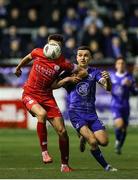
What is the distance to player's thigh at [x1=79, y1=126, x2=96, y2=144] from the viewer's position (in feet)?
47.7

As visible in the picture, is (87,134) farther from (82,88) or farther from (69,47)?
(69,47)

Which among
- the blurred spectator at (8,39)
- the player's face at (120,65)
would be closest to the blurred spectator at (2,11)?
the blurred spectator at (8,39)

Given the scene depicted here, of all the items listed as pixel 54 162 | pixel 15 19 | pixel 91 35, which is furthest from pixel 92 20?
pixel 54 162

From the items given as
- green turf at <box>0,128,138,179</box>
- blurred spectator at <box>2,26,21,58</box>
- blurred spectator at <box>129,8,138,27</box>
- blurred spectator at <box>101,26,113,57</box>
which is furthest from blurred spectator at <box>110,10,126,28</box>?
green turf at <box>0,128,138,179</box>

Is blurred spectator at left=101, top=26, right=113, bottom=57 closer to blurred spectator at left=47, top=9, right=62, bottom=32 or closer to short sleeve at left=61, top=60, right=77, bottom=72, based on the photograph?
blurred spectator at left=47, top=9, right=62, bottom=32

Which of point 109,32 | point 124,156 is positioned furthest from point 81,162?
point 109,32

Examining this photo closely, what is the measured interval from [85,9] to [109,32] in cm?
192

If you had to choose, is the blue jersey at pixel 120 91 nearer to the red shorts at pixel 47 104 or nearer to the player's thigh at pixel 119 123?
the player's thigh at pixel 119 123

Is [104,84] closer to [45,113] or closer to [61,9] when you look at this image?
[45,113]

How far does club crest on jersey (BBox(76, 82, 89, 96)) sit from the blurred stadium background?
11342 mm

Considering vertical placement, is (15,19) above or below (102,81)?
above

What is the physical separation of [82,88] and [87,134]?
0.82 metres

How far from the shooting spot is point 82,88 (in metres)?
14.9

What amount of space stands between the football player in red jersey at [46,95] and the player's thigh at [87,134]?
299 millimetres
